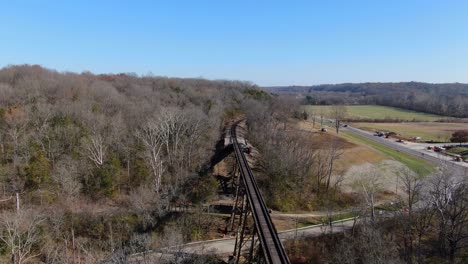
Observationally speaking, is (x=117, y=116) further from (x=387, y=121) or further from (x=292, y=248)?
(x=387, y=121)

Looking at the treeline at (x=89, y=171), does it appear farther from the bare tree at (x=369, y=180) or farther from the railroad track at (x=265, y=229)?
the bare tree at (x=369, y=180)

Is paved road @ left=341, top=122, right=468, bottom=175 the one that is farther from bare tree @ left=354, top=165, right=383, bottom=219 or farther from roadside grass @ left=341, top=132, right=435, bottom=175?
bare tree @ left=354, top=165, right=383, bottom=219

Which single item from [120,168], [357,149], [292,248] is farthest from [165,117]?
[357,149]

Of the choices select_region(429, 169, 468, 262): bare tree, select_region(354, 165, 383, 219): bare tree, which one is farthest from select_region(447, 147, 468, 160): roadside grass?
select_region(429, 169, 468, 262): bare tree

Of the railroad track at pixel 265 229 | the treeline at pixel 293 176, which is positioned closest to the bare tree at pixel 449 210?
the railroad track at pixel 265 229

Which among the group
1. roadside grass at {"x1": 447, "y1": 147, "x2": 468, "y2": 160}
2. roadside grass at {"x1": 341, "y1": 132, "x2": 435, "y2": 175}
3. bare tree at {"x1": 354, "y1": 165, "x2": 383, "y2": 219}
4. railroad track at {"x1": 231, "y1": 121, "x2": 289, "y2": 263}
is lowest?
bare tree at {"x1": 354, "y1": 165, "x2": 383, "y2": 219}

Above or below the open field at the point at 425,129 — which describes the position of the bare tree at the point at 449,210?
below
